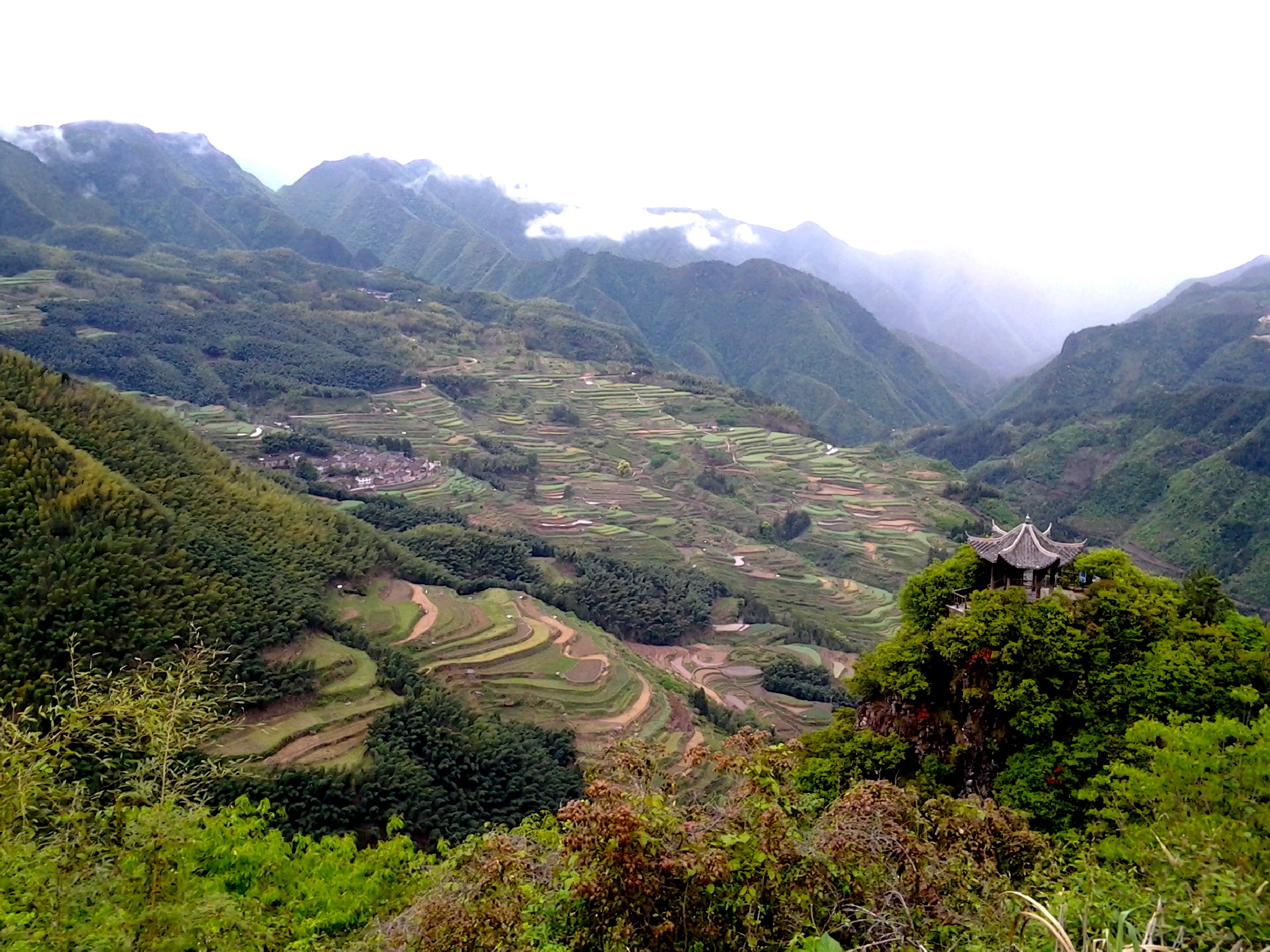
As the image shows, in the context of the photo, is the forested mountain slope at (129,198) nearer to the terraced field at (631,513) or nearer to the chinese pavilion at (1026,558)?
the terraced field at (631,513)

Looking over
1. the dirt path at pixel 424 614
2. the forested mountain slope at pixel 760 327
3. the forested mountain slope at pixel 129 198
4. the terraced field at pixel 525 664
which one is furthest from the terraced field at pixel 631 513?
the forested mountain slope at pixel 129 198

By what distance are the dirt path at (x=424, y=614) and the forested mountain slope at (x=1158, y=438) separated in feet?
192

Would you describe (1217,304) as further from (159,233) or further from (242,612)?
(159,233)

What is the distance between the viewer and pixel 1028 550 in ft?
55.9

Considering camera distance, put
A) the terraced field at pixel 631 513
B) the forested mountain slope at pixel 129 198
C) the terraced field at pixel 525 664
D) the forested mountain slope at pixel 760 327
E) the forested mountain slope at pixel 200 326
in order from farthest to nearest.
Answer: the forested mountain slope at pixel 760 327, the forested mountain slope at pixel 129 198, the forested mountain slope at pixel 200 326, the terraced field at pixel 631 513, the terraced field at pixel 525 664

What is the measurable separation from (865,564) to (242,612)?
44.0 meters

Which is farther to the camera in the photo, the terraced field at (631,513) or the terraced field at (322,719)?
the terraced field at (631,513)

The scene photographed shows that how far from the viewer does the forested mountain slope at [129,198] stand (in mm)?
112938

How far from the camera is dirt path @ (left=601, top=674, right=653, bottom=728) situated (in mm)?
27344

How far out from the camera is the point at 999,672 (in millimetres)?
15609

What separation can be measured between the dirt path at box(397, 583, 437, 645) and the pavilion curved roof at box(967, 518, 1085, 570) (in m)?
19.7

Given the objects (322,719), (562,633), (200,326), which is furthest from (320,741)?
(200,326)

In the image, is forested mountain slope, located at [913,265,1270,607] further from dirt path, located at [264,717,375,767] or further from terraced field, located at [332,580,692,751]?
dirt path, located at [264,717,375,767]

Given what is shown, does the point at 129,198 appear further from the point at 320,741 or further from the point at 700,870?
the point at 700,870
